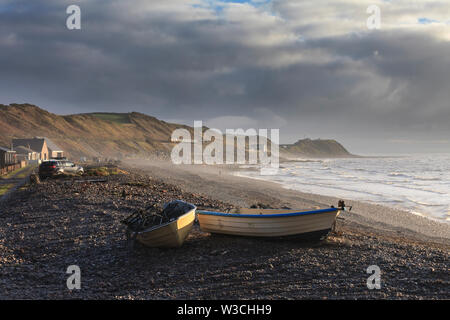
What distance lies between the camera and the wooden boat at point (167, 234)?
446 inches

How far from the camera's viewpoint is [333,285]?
872 cm

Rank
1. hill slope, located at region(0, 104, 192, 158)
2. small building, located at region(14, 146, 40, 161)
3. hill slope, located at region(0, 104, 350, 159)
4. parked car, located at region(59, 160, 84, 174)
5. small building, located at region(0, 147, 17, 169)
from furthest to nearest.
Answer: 1. hill slope, located at region(0, 104, 192, 158)
2. hill slope, located at region(0, 104, 350, 159)
3. small building, located at region(14, 146, 40, 161)
4. small building, located at region(0, 147, 17, 169)
5. parked car, located at region(59, 160, 84, 174)

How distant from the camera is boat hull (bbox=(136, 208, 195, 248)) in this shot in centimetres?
1134

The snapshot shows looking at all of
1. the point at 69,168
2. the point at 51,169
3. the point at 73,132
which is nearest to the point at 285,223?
the point at 51,169

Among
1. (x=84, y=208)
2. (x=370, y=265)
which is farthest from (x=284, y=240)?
(x=84, y=208)

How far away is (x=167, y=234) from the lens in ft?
37.6

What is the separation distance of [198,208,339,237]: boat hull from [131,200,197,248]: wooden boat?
156cm

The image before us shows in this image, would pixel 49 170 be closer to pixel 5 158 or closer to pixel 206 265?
pixel 5 158

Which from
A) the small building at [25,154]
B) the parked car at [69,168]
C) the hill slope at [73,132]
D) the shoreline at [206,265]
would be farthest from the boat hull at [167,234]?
the hill slope at [73,132]

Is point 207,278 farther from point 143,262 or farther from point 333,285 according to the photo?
point 333,285

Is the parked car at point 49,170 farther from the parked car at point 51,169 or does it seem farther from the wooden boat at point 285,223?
the wooden boat at point 285,223

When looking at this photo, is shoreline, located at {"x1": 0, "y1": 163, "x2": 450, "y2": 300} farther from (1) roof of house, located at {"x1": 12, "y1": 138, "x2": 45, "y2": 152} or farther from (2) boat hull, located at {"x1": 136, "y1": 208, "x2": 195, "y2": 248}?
(1) roof of house, located at {"x1": 12, "y1": 138, "x2": 45, "y2": 152}

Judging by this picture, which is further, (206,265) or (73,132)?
(73,132)

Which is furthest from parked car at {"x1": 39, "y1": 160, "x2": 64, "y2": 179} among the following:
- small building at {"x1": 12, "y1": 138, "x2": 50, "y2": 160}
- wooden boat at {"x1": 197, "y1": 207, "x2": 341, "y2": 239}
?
small building at {"x1": 12, "y1": 138, "x2": 50, "y2": 160}
